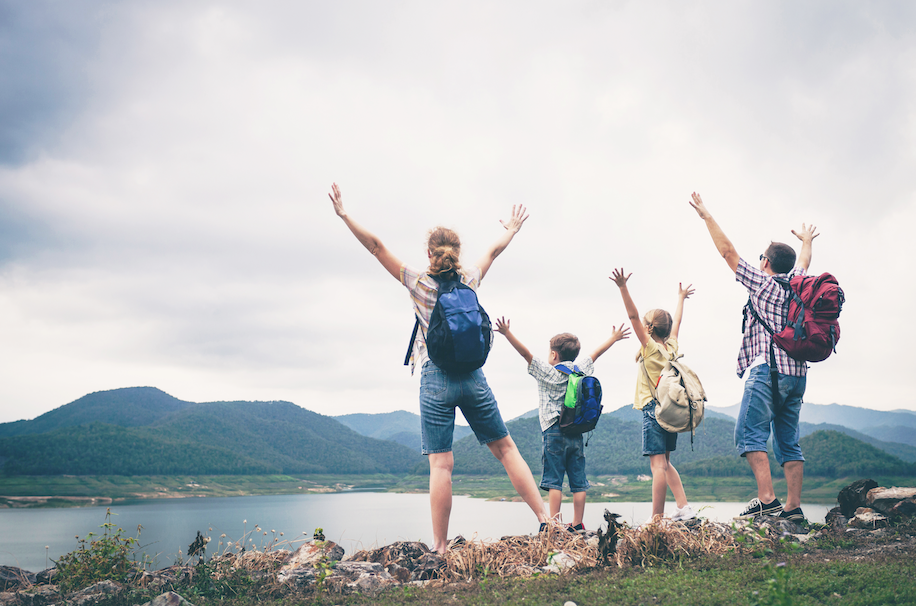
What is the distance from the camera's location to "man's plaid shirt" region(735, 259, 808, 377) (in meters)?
4.75

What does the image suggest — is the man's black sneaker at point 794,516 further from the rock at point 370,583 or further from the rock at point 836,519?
the rock at point 370,583

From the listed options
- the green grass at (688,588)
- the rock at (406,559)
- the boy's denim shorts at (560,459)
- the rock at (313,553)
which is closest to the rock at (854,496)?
the green grass at (688,588)

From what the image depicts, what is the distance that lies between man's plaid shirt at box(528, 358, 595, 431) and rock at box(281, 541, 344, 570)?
7.16 feet

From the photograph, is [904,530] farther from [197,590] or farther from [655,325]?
[197,590]

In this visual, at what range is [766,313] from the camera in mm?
4816

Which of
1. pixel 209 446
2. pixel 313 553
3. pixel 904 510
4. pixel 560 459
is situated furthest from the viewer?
pixel 209 446

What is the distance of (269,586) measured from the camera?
359 centimetres

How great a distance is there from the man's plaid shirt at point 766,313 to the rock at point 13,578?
6.37 meters

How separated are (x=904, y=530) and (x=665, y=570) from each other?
253 centimetres

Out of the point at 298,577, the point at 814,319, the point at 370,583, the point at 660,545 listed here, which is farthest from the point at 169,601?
the point at 814,319

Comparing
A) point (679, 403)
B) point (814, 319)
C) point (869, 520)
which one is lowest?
point (869, 520)

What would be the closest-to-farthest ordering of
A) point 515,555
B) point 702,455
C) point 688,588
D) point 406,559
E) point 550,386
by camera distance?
1. point 688,588
2. point 515,555
3. point 406,559
4. point 550,386
5. point 702,455

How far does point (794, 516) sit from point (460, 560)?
10.4 ft

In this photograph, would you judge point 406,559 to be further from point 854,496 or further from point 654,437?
point 854,496
